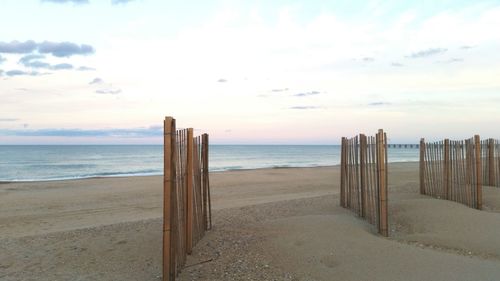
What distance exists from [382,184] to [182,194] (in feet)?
11.0

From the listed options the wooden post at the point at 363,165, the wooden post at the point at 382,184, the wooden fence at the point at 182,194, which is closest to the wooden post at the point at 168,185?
the wooden fence at the point at 182,194

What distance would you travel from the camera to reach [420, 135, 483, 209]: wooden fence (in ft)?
31.4

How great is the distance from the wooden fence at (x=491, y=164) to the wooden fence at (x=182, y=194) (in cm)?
913

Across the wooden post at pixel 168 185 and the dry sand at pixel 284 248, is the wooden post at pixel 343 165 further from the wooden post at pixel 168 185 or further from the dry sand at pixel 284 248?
the wooden post at pixel 168 185

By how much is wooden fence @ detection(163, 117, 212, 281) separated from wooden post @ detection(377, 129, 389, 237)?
9.62 feet

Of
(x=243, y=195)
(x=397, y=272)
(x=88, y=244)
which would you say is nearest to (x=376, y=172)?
(x=397, y=272)

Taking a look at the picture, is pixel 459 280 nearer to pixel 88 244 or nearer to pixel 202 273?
pixel 202 273

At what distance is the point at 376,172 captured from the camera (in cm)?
739

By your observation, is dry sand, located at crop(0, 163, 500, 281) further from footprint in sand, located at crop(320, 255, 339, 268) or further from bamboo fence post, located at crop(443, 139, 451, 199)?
bamboo fence post, located at crop(443, 139, 451, 199)

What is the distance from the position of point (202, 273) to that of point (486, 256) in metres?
3.91

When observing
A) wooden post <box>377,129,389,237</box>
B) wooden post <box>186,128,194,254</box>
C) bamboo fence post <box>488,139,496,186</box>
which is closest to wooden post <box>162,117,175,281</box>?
wooden post <box>186,128,194,254</box>

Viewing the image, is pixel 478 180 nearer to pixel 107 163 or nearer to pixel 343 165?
pixel 343 165

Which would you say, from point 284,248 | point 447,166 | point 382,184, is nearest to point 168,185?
point 284,248

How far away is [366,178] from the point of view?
26.6 feet
